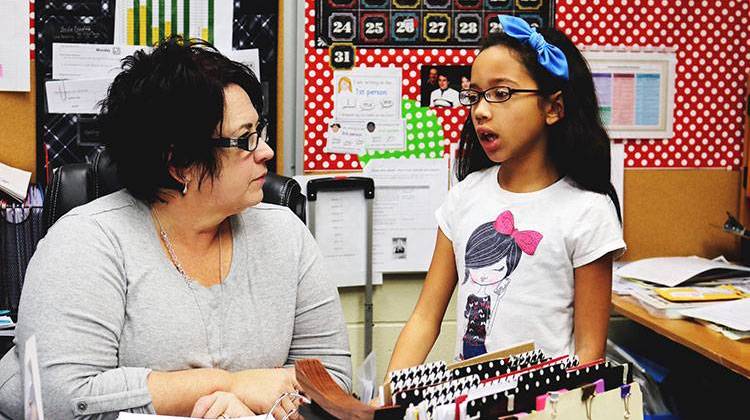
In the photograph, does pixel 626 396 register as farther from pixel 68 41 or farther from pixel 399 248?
pixel 68 41

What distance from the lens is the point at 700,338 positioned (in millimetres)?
1751

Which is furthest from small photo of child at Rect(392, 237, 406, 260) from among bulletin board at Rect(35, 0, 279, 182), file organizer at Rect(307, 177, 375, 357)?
bulletin board at Rect(35, 0, 279, 182)

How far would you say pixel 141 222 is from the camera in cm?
140

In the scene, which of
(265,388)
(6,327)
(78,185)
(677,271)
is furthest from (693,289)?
(6,327)

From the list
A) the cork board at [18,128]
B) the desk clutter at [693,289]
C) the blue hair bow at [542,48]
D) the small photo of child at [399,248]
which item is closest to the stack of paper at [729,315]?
the desk clutter at [693,289]

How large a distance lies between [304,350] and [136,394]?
0.35 m

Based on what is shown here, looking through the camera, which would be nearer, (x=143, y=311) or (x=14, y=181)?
(x=143, y=311)

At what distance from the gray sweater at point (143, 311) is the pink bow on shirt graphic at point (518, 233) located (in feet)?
1.14

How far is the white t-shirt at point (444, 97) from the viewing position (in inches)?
92.8

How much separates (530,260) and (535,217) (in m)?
0.08

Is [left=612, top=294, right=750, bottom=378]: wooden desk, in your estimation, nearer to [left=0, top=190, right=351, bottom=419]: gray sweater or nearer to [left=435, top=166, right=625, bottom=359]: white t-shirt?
[left=435, top=166, right=625, bottom=359]: white t-shirt

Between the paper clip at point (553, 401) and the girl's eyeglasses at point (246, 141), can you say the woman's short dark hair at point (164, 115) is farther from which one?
the paper clip at point (553, 401)

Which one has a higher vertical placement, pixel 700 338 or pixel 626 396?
pixel 626 396

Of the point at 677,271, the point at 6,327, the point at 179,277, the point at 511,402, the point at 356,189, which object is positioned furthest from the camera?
the point at 356,189
